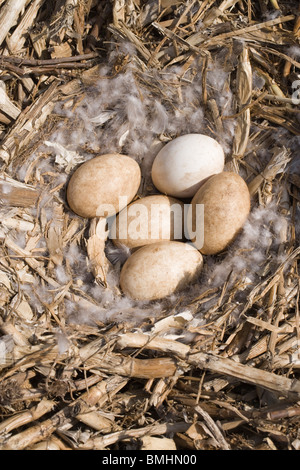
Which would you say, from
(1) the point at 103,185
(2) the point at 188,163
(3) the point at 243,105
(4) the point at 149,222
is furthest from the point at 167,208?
(3) the point at 243,105

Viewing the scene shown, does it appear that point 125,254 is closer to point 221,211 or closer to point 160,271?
point 160,271

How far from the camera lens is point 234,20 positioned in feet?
8.49

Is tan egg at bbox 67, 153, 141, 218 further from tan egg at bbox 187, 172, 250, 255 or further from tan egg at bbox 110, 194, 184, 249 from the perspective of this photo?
tan egg at bbox 187, 172, 250, 255

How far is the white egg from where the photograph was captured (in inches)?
95.4

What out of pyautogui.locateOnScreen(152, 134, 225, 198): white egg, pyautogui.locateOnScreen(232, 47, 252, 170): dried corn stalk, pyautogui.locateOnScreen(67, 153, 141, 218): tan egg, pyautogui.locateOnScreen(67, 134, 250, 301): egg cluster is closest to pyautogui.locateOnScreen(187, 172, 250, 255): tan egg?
pyautogui.locateOnScreen(67, 134, 250, 301): egg cluster

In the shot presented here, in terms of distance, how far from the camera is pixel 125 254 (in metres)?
2.57

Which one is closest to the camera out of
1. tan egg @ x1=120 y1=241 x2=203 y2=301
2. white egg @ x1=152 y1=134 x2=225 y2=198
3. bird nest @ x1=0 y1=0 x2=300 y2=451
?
bird nest @ x1=0 y1=0 x2=300 y2=451

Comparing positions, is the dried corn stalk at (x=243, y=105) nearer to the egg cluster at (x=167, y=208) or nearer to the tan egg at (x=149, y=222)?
the egg cluster at (x=167, y=208)

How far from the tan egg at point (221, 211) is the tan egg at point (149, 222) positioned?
0.52 feet

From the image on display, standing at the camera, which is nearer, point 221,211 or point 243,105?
point 221,211

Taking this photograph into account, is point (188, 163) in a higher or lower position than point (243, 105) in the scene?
lower

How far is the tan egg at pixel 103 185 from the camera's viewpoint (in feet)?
8.02

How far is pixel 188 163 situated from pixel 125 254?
0.62m

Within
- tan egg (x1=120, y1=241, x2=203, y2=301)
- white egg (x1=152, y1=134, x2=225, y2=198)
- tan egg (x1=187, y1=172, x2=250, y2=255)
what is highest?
white egg (x1=152, y1=134, x2=225, y2=198)
